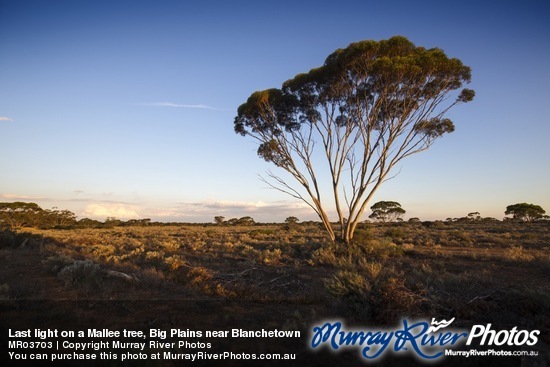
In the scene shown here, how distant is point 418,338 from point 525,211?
7491 cm

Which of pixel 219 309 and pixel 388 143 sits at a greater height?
pixel 388 143

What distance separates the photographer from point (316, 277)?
35.6ft

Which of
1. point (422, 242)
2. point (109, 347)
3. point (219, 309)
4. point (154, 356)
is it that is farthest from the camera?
point (422, 242)

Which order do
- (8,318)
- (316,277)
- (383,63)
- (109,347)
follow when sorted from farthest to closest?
(383,63) < (316,277) < (8,318) < (109,347)

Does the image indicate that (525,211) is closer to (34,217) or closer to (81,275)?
(81,275)

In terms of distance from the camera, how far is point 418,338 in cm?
508

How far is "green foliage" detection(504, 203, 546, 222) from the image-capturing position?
61094 millimetres

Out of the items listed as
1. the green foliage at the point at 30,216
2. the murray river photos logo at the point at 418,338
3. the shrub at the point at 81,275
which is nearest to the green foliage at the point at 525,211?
the murray river photos logo at the point at 418,338

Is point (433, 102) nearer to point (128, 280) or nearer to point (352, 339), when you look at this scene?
point (352, 339)

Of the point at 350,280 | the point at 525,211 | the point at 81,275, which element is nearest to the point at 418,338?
the point at 350,280

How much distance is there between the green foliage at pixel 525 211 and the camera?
6109cm

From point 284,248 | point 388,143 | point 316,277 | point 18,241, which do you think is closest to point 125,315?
point 316,277

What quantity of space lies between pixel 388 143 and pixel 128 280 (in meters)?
13.9

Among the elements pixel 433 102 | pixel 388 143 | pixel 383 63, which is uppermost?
pixel 383 63
